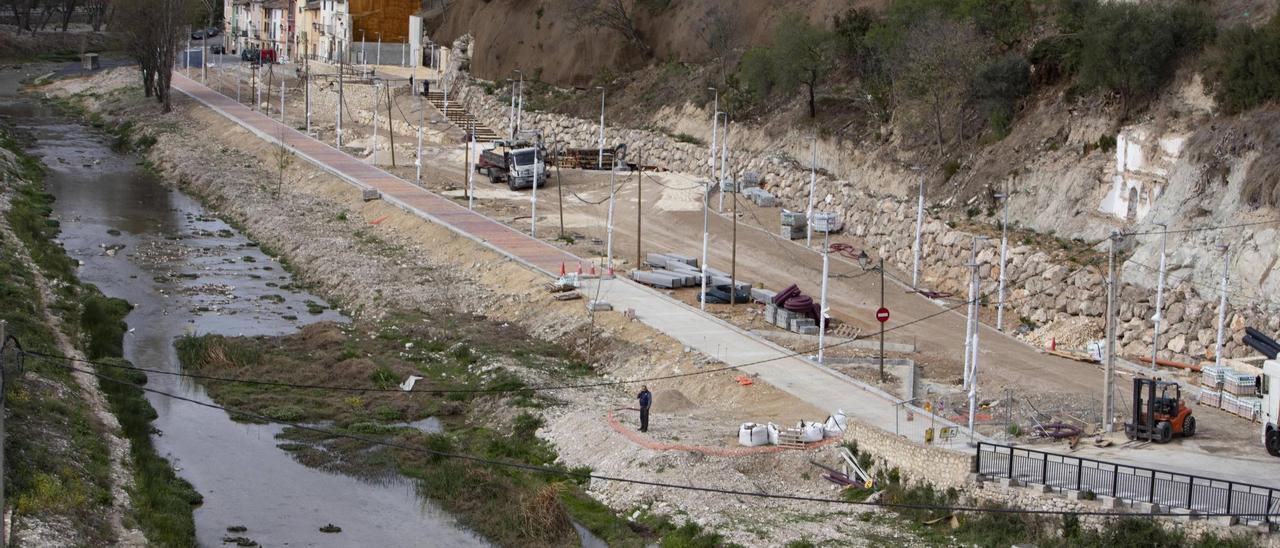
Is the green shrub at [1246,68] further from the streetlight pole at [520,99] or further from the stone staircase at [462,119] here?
the stone staircase at [462,119]

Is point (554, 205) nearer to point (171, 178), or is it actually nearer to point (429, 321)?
point (429, 321)

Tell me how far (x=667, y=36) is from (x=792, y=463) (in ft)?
186

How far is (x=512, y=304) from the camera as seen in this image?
53.5 meters

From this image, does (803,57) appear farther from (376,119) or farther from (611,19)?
(376,119)

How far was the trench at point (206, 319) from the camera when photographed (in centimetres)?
3509

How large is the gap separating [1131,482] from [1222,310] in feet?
38.8

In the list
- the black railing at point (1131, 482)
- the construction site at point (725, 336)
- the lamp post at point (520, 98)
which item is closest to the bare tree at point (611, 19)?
the lamp post at point (520, 98)

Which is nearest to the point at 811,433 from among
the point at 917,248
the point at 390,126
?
the point at 917,248

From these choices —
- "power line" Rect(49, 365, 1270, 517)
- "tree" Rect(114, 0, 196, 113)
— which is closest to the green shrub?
"power line" Rect(49, 365, 1270, 517)

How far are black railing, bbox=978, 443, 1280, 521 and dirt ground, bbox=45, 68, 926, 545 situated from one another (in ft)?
10.2

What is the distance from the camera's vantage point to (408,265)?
60.8 meters

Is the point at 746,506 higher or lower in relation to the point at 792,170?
lower

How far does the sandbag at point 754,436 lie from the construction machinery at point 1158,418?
8.11 m

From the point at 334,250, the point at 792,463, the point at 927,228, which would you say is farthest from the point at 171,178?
the point at 792,463
